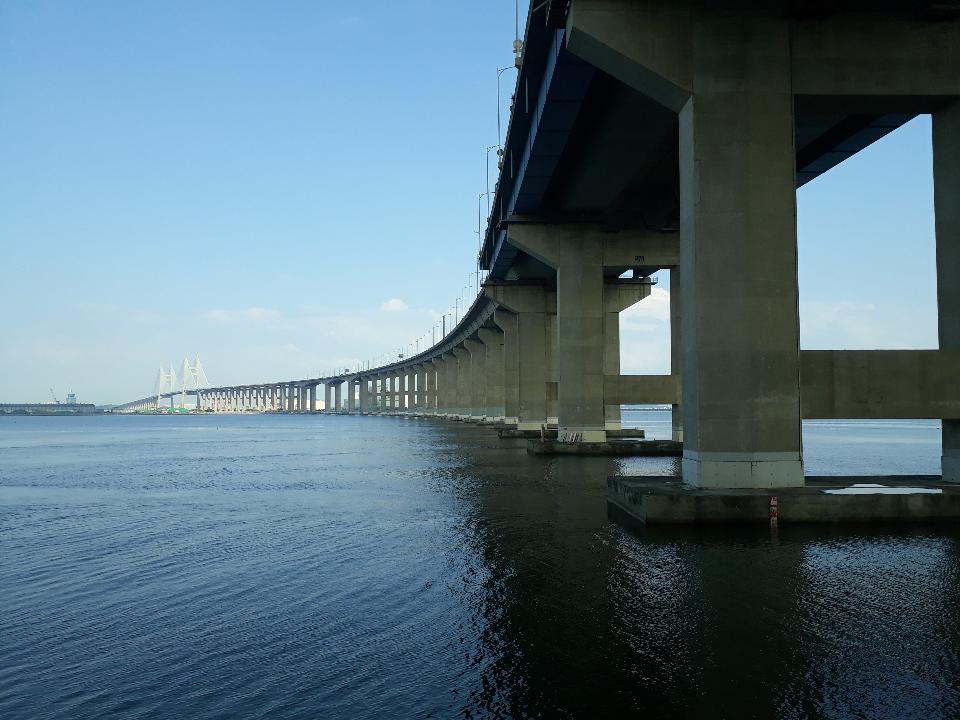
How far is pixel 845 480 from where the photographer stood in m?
26.1

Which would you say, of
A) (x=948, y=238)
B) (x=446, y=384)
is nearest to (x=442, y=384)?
(x=446, y=384)

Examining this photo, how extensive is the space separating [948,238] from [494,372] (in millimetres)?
97430

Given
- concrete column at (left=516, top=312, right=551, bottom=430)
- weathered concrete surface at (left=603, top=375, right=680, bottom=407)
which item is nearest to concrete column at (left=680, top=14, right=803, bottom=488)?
weathered concrete surface at (left=603, top=375, right=680, bottom=407)

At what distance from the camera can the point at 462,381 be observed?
161750mm

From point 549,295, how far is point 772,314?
57.5 m

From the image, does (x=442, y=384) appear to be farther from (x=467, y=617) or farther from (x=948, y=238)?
(x=467, y=617)

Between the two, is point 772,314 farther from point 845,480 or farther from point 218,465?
point 218,465

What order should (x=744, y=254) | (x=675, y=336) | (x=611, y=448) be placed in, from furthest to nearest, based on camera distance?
1. (x=675, y=336)
2. (x=611, y=448)
3. (x=744, y=254)

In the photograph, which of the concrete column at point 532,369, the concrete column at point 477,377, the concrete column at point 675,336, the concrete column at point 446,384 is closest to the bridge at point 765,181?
the concrete column at point 675,336

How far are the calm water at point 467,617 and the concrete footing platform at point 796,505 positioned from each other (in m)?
0.68

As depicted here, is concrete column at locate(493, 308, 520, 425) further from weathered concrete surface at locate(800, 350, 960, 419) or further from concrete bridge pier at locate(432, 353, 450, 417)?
concrete bridge pier at locate(432, 353, 450, 417)

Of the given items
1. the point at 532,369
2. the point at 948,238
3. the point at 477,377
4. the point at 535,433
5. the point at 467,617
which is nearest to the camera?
the point at 467,617

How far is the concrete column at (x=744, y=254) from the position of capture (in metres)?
23.5

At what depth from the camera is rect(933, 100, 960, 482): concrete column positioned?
2455 cm
